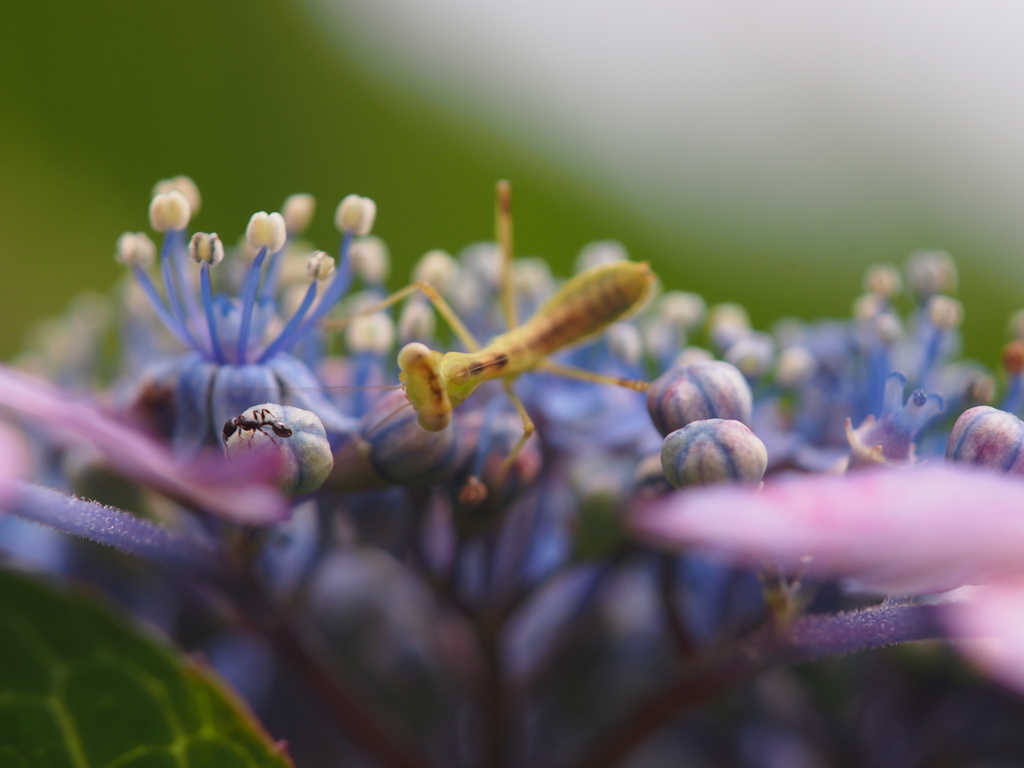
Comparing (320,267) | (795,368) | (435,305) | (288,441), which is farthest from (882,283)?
(288,441)

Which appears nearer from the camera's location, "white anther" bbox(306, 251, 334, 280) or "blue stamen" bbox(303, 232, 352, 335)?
"white anther" bbox(306, 251, 334, 280)

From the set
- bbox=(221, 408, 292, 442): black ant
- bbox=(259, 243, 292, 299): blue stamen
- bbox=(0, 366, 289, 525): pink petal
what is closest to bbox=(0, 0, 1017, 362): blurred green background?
bbox=(259, 243, 292, 299): blue stamen

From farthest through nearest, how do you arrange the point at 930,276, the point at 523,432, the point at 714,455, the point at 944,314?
the point at 930,276 < the point at 944,314 < the point at 523,432 < the point at 714,455

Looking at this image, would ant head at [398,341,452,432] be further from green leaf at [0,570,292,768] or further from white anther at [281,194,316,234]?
green leaf at [0,570,292,768]

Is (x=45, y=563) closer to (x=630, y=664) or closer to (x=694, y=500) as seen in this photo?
(x=630, y=664)

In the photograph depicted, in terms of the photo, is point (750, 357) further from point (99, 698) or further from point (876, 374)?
point (99, 698)

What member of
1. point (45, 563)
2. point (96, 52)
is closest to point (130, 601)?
point (45, 563)
